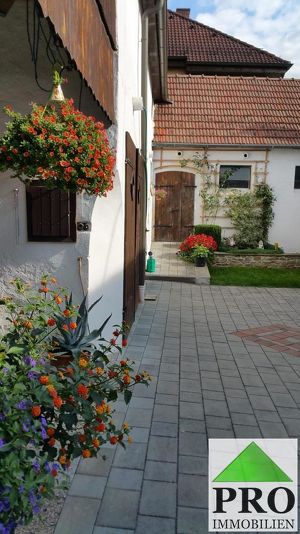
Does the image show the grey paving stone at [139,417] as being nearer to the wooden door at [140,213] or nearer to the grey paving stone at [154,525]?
the grey paving stone at [154,525]

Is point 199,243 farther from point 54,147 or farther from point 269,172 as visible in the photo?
point 54,147

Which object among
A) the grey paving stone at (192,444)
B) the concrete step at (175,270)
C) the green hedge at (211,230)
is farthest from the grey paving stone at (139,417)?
the green hedge at (211,230)

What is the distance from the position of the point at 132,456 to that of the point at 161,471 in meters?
0.25

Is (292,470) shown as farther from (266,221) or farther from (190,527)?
(266,221)

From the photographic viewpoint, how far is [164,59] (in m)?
8.98

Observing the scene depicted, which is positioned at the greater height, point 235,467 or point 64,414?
point 64,414

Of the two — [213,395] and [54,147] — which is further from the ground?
[54,147]

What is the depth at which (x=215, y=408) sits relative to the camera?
359 centimetres

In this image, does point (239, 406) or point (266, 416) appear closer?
point (266, 416)

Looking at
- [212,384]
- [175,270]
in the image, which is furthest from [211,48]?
[212,384]

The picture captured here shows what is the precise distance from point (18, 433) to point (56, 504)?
1067mm

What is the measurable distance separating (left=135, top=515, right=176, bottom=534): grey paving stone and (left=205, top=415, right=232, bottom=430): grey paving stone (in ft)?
3.59

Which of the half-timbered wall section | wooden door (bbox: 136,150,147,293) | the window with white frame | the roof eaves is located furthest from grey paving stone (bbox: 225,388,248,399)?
the roof eaves

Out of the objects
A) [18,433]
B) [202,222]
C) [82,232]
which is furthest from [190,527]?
[202,222]
